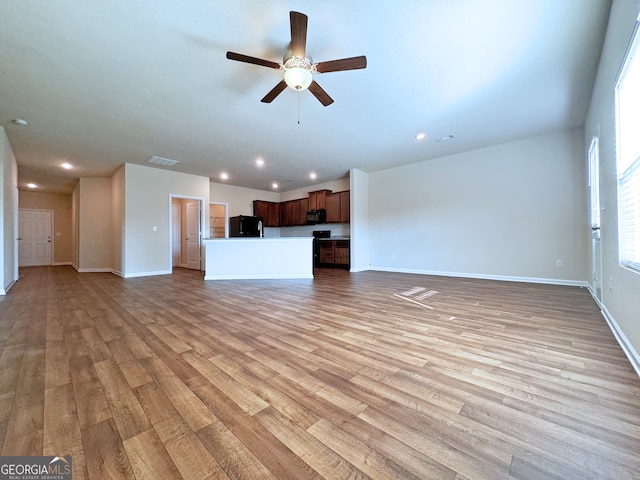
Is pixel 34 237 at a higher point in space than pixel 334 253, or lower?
higher

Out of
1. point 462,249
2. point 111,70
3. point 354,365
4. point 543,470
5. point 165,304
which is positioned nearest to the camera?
point 543,470

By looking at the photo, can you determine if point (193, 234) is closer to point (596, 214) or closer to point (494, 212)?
point (494, 212)

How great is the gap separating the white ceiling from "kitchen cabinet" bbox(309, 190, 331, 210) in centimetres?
303

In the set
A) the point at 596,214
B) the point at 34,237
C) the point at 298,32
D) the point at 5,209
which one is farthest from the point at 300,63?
the point at 34,237

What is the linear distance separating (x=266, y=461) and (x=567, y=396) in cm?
166

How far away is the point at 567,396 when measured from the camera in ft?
4.76

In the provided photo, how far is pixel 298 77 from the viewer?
2.41 metres

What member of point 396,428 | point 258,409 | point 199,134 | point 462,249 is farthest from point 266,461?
point 462,249

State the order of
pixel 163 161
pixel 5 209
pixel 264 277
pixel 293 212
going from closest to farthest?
pixel 5 209
pixel 264 277
pixel 163 161
pixel 293 212

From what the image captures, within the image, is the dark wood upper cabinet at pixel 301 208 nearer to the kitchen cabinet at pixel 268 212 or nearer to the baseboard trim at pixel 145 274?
the kitchen cabinet at pixel 268 212

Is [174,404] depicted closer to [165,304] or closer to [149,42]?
[165,304]

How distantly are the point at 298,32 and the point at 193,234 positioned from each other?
6.99m

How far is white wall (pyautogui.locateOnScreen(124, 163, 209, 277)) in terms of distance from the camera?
6164mm

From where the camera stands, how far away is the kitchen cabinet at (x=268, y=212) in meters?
9.22
